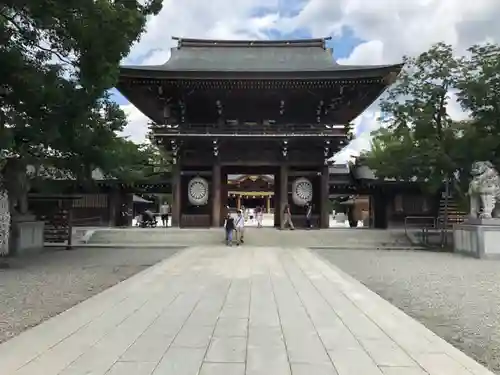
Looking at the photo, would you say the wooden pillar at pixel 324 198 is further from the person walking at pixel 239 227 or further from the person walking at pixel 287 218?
the person walking at pixel 239 227

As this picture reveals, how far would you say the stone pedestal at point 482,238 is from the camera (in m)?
15.8

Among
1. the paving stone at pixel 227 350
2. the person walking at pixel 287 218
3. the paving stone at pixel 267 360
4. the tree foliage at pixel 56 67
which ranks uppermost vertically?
the tree foliage at pixel 56 67

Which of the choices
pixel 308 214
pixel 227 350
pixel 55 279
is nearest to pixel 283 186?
pixel 308 214

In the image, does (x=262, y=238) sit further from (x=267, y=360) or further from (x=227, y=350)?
(x=267, y=360)

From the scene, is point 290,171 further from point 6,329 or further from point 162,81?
point 6,329

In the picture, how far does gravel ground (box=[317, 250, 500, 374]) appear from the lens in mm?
5835

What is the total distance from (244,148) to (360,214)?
2124cm

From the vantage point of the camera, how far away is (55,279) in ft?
33.5

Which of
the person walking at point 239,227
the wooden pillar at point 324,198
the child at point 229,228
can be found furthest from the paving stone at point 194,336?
the wooden pillar at point 324,198

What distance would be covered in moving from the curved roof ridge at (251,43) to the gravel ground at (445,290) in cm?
1669

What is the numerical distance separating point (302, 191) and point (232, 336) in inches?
735

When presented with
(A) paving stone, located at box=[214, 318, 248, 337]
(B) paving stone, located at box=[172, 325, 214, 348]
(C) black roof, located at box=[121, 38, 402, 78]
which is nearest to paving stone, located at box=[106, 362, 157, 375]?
(B) paving stone, located at box=[172, 325, 214, 348]

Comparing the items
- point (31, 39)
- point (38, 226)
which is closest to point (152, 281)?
point (31, 39)

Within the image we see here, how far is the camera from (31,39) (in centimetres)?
1182
